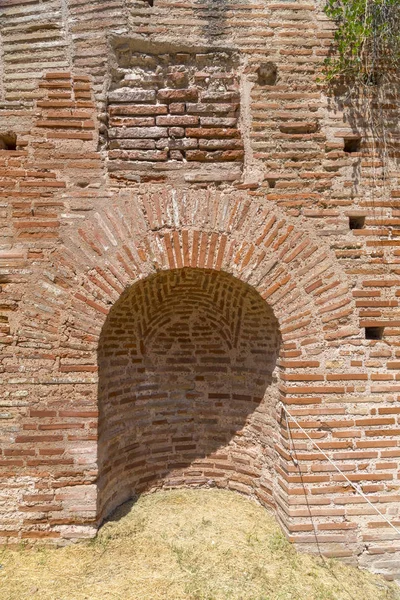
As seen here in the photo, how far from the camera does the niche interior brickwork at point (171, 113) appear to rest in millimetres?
3240

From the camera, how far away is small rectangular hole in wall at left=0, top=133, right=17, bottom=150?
10.7 ft

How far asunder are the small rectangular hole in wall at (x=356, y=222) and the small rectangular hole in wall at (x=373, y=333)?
79 cm

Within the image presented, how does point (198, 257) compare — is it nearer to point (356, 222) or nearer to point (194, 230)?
point (194, 230)

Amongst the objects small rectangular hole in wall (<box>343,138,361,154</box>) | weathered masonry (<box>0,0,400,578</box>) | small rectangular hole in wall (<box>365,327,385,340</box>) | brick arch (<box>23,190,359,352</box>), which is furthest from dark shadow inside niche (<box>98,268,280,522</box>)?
small rectangular hole in wall (<box>343,138,361,154</box>)

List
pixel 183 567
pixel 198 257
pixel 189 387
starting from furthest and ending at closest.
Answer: pixel 189 387 < pixel 198 257 < pixel 183 567

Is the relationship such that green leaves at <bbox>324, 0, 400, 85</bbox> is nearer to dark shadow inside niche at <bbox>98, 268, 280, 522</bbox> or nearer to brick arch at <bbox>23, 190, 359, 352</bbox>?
brick arch at <bbox>23, 190, 359, 352</bbox>

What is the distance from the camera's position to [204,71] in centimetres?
335

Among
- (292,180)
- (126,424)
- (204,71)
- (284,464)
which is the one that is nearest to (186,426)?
(126,424)

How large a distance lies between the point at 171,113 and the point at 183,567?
129 inches

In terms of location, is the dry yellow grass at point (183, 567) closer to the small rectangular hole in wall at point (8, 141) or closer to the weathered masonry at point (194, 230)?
the weathered masonry at point (194, 230)

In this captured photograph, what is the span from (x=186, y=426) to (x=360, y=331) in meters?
1.81

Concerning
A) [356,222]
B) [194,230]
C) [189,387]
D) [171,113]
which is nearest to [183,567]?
[189,387]

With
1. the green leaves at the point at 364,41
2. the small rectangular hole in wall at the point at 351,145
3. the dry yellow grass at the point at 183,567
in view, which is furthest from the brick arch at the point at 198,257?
the dry yellow grass at the point at 183,567

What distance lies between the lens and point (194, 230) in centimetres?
318
